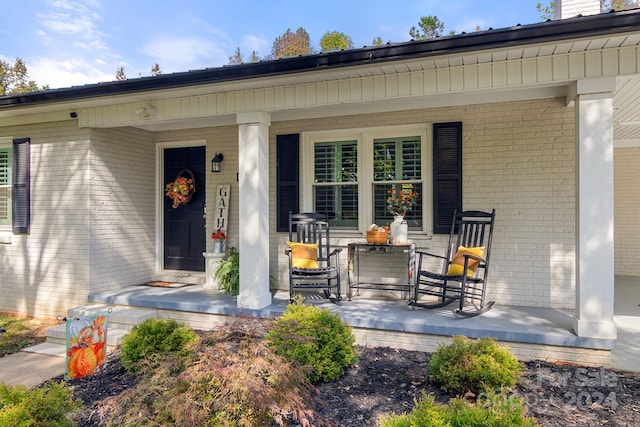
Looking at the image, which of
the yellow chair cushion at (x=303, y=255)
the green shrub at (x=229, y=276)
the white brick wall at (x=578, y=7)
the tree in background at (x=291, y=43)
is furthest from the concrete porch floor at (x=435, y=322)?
the tree in background at (x=291, y=43)

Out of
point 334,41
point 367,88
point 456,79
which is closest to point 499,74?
point 456,79

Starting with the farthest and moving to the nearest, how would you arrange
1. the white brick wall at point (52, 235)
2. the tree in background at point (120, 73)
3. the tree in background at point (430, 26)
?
the tree in background at point (120, 73), the tree in background at point (430, 26), the white brick wall at point (52, 235)

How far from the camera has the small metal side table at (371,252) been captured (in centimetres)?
463

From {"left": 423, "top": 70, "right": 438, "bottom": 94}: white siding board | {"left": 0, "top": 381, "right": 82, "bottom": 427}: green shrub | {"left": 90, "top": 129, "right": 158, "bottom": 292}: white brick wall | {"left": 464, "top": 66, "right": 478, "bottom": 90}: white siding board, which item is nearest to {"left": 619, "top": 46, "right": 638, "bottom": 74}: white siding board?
{"left": 464, "top": 66, "right": 478, "bottom": 90}: white siding board

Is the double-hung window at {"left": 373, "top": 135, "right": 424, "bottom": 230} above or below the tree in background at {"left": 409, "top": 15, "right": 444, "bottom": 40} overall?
below

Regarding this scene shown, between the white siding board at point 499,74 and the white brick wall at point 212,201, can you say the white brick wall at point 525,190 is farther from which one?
the white siding board at point 499,74

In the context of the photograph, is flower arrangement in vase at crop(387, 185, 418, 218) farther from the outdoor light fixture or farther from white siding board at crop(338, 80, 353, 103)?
the outdoor light fixture

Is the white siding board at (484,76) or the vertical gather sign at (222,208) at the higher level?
the white siding board at (484,76)

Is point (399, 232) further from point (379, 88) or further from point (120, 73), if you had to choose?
point (120, 73)

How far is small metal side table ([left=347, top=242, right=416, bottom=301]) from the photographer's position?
463 centimetres

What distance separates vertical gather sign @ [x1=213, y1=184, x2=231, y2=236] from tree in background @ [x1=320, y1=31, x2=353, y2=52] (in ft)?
52.5

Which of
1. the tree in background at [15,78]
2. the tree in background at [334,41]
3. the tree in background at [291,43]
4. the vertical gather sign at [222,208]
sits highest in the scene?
the tree in background at [291,43]

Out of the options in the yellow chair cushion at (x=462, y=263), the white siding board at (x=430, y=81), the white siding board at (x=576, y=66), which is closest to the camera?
the white siding board at (x=576, y=66)

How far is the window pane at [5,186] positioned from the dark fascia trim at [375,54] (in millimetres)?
1304
